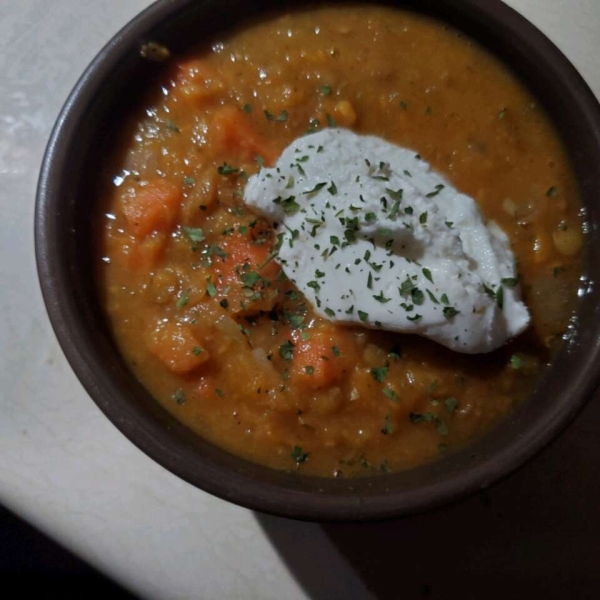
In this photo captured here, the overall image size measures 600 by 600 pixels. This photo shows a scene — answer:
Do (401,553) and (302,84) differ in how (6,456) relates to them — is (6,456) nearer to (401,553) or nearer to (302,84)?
(401,553)

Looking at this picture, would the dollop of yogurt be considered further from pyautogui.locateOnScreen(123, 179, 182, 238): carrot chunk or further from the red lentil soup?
pyautogui.locateOnScreen(123, 179, 182, 238): carrot chunk

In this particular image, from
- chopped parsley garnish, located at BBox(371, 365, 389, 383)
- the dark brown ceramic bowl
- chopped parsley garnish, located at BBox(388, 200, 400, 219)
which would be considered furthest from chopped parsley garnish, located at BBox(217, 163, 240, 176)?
chopped parsley garnish, located at BBox(371, 365, 389, 383)

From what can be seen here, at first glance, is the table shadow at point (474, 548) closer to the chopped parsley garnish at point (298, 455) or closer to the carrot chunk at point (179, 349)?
the chopped parsley garnish at point (298, 455)

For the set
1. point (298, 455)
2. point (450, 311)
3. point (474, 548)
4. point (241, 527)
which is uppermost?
point (450, 311)

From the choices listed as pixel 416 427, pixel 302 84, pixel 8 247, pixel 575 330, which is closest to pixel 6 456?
pixel 8 247

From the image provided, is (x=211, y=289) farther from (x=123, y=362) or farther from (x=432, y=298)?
(x=432, y=298)

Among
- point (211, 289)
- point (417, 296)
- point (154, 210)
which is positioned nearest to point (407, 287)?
point (417, 296)
